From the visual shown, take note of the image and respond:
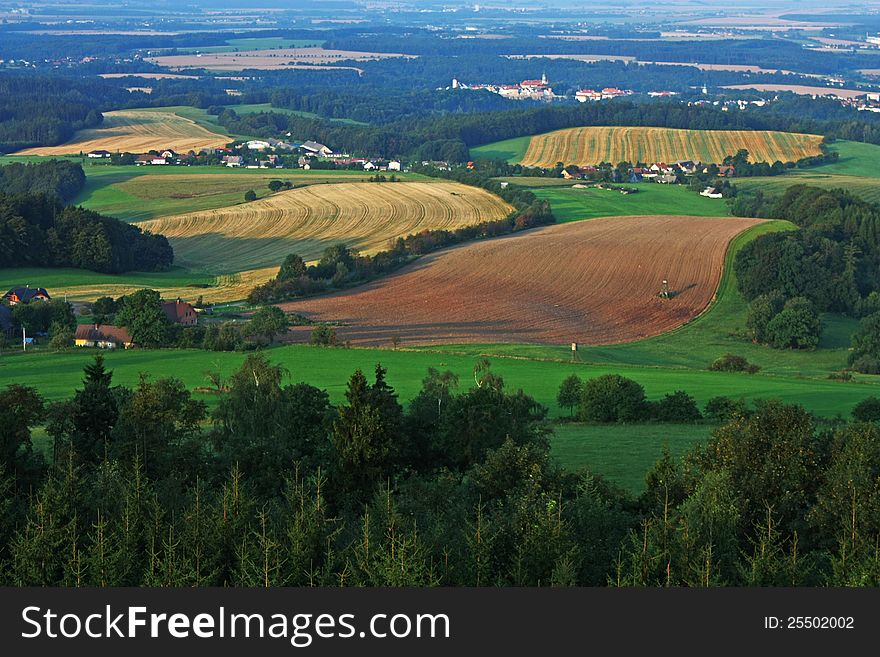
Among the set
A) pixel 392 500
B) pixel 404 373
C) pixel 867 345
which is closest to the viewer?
pixel 392 500

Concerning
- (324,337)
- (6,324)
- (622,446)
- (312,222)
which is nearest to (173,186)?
(312,222)

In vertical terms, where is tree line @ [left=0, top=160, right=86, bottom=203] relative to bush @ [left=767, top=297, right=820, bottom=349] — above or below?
below

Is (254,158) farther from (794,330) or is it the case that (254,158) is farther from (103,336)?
(794,330)

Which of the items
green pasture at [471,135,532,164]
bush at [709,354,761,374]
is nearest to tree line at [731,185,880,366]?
bush at [709,354,761,374]

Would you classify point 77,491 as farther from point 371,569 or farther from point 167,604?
point 167,604

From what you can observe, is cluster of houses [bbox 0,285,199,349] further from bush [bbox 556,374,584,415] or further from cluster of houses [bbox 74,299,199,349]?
bush [bbox 556,374,584,415]

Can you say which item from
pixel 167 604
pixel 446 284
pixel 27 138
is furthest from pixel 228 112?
pixel 167 604

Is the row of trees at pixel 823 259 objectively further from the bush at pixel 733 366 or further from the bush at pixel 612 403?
the bush at pixel 612 403
